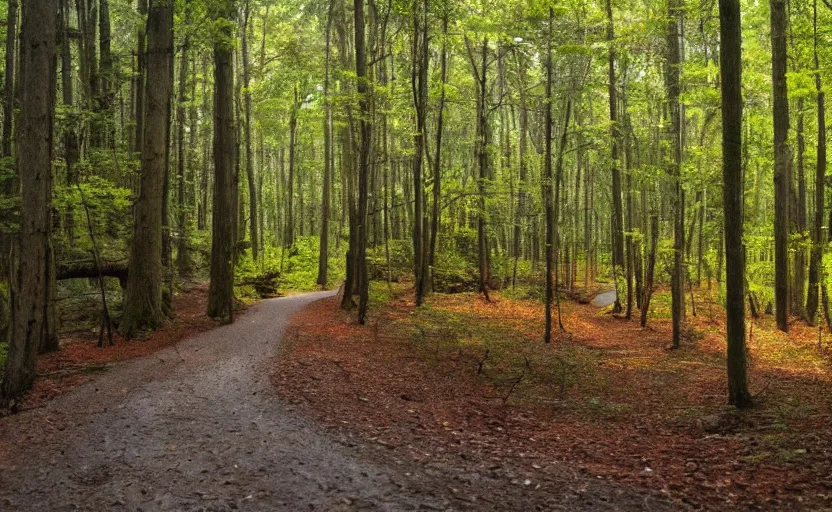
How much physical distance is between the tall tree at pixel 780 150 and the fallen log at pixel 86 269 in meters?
16.8

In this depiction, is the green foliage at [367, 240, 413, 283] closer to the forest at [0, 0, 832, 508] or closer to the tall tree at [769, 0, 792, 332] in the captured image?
the forest at [0, 0, 832, 508]

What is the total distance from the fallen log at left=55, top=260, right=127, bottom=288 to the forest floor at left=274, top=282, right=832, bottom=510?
450 cm

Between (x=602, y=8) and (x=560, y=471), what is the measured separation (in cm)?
1548

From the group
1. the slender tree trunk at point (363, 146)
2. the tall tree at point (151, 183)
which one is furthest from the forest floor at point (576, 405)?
the tall tree at point (151, 183)

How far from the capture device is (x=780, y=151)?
13.8m

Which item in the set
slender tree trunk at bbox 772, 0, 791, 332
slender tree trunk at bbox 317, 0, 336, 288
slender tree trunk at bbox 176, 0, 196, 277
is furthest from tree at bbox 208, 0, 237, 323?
slender tree trunk at bbox 772, 0, 791, 332

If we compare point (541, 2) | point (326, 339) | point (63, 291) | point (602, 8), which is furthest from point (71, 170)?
point (602, 8)

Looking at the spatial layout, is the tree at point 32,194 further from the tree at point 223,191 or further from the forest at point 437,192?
the tree at point 223,191

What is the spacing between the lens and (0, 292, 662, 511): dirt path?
4395 millimetres

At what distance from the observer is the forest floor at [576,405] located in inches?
190

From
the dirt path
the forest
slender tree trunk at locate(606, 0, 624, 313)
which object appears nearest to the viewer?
the dirt path

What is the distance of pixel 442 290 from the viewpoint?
21703mm

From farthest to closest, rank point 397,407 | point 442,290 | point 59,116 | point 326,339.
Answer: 1. point 442,290
2. point 59,116
3. point 326,339
4. point 397,407

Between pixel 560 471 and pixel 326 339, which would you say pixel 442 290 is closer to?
pixel 326 339
